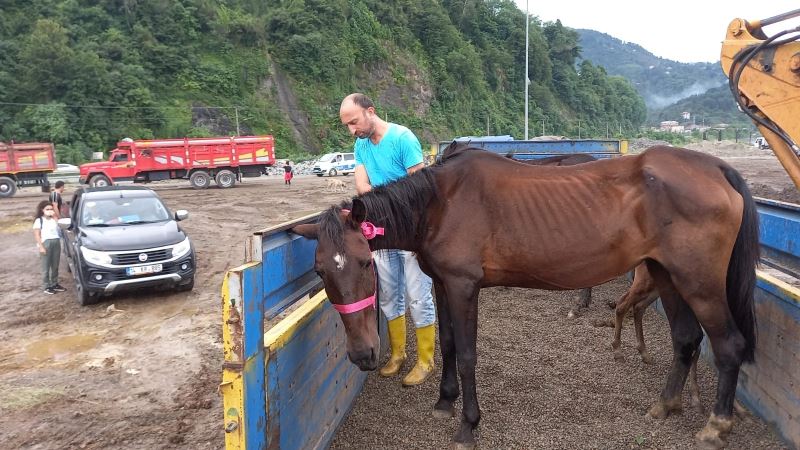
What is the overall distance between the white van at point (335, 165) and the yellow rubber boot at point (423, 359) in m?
29.8

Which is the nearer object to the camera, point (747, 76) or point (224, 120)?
point (747, 76)

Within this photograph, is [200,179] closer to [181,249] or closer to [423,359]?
[181,249]

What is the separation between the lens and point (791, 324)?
2.92 meters

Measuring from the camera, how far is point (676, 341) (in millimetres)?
3521

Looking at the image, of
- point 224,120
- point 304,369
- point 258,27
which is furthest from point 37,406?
point 258,27

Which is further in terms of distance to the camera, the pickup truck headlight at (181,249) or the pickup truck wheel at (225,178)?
the pickup truck wheel at (225,178)

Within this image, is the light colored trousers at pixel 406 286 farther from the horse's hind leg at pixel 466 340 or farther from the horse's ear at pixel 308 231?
the horse's ear at pixel 308 231

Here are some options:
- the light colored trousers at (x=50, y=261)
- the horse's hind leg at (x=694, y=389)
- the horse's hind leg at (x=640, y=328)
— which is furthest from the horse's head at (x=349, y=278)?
the light colored trousers at (x=50, y=261)

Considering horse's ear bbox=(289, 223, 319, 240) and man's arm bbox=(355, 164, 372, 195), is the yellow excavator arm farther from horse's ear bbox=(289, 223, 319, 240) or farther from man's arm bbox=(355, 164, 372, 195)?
horse's ear bbox=(289, 223, 319, 240)

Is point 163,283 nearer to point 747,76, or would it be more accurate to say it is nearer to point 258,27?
point 747,76

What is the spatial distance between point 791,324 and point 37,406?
17.7 feet

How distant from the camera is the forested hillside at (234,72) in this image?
37469mm

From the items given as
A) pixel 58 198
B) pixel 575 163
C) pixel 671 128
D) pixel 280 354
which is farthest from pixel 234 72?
pixel 671 128

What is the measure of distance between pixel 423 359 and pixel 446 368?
1.68 feet
